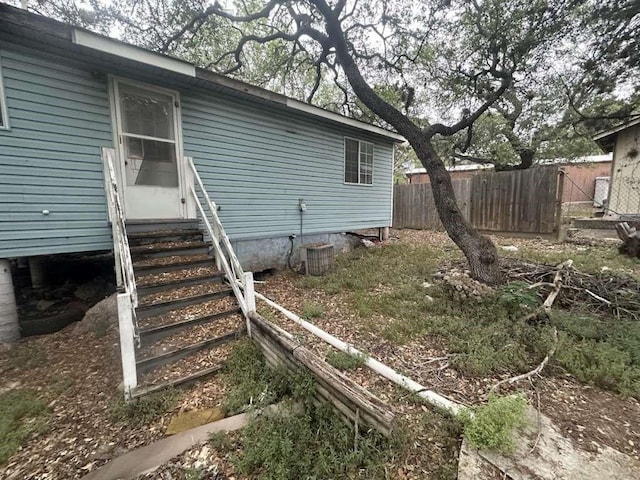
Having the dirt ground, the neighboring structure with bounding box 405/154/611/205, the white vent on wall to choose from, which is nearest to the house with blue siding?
the dirt ground

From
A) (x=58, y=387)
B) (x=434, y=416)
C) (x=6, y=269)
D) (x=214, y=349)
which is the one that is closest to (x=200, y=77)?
(x=6, y=269)

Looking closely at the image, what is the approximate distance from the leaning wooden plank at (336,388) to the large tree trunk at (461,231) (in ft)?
11.8

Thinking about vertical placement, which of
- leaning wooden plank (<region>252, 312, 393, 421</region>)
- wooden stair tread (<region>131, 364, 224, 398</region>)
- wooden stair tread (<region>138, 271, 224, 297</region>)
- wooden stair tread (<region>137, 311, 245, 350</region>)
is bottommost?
wooden stair tread (<region>131, 364, 224, 398</region>)

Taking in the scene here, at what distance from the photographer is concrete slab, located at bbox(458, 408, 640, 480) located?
1.58 metres

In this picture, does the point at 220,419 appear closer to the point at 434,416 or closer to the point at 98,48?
the point at 434,416

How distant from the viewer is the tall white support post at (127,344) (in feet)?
7.84

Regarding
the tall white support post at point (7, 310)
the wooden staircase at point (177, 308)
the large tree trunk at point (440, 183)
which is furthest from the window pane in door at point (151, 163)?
the large tree trunk at point (440, 183)

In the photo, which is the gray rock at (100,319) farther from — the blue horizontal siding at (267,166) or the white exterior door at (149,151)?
the blue horizontal siding at (267,166)

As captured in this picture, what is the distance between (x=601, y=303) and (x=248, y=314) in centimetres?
473

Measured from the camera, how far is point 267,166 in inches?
234

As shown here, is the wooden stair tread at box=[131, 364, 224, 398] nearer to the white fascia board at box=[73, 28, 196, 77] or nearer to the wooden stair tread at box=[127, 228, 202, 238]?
the wooden stair tread at box=[127, 228, 202, 238]

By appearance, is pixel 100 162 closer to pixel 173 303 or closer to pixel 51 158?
pixel 51 158

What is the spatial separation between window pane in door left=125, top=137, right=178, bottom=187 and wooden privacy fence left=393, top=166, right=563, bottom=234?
32.3 feet

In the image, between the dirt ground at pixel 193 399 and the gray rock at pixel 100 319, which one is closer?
the dirt ground at pixel 193 399
